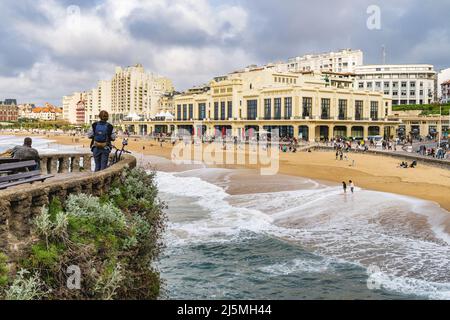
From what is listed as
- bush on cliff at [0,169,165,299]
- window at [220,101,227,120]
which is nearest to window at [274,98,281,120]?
window at [220,101,227,120]

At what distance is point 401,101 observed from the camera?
5458 inches

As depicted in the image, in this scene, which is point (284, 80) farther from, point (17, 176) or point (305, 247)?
point (17, 176)

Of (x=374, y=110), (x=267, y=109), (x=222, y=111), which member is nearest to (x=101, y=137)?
(x=267, y=109)

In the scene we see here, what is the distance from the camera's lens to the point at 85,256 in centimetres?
653

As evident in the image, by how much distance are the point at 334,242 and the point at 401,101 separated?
13118 centimetres

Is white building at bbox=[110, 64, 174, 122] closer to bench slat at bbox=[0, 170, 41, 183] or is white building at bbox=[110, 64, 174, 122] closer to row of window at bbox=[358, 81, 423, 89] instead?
row of window at bbox=[358, 81, 423, 89]

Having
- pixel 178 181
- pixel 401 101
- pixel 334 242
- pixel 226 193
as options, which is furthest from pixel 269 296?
pixel 401 101

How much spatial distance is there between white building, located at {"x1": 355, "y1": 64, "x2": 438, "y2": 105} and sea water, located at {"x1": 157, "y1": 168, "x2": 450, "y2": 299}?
116 meters

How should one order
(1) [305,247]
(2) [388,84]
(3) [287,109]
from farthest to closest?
1. (2) [388,84]
2. (3) [287,109]
3. (1) [305,247]

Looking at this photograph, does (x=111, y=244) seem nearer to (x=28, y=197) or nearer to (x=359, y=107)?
(x=28, y=197)

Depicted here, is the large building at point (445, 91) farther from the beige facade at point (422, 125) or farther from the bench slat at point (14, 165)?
the bench slat at point (14, 165)

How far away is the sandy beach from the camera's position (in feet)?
108

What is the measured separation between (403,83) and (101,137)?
13980cm
